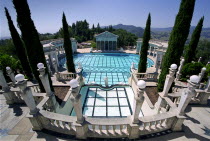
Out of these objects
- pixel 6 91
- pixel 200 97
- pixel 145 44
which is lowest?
pixel 200 97

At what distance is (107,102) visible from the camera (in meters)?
9.85

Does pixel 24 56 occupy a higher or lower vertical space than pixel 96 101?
higher

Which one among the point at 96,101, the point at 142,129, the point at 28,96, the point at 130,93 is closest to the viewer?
the point at 28,96

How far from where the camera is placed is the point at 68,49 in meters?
12.6

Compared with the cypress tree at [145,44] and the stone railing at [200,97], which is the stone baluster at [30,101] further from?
the cypress tree at [145,44]

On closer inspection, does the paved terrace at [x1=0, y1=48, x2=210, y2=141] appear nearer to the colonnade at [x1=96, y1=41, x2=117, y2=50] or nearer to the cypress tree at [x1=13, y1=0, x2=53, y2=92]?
the cypress tree at [x1=13, y1=0, x2=53, y2=92]

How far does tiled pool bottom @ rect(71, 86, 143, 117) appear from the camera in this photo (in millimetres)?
8703

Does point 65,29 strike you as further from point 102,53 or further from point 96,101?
point 102,53

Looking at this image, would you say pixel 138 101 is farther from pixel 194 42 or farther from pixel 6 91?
pixel 194 42

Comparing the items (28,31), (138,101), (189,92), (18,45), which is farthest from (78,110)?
(18,45)

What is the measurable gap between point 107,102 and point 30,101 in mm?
6651

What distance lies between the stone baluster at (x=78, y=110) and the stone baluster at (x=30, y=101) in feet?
7.27

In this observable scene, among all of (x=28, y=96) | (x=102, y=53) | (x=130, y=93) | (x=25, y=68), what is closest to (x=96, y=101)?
(x=130, y=93)

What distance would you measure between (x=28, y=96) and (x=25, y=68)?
9458 millimetres
